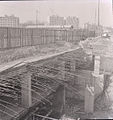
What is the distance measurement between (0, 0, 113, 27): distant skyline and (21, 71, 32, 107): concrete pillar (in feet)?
1.76

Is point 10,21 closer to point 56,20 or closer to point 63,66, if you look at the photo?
point 56,20

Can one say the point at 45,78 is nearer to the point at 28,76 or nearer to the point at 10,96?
the point at 28,76

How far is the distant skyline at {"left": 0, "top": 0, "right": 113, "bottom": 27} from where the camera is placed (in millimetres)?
1348

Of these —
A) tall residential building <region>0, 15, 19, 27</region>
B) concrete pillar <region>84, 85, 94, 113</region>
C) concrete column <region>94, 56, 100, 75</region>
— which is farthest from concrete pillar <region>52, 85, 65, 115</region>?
tall residential building <region>0, 15, 19, 27</region>

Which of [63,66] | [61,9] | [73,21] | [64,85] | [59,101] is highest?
[61,9]

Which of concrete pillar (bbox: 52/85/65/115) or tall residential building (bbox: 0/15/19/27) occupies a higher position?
tall residential building (bbox: 0/15/19/27)

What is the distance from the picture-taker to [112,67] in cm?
130

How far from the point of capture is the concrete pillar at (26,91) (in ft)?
4.39

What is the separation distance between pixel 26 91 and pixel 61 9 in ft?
2.46

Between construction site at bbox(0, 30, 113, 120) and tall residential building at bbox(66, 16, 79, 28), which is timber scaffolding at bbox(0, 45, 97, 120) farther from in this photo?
tall residential building at bbox(66, 16, 79, 28)

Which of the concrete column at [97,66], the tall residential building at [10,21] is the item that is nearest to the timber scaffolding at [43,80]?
the concrete column at [97,66]

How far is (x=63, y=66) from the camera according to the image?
1415 mm

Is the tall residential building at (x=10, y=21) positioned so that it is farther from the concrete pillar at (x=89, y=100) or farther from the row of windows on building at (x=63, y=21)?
the concrete pillar at (x=89, y=100)

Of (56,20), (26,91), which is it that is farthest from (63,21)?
(26,91)
